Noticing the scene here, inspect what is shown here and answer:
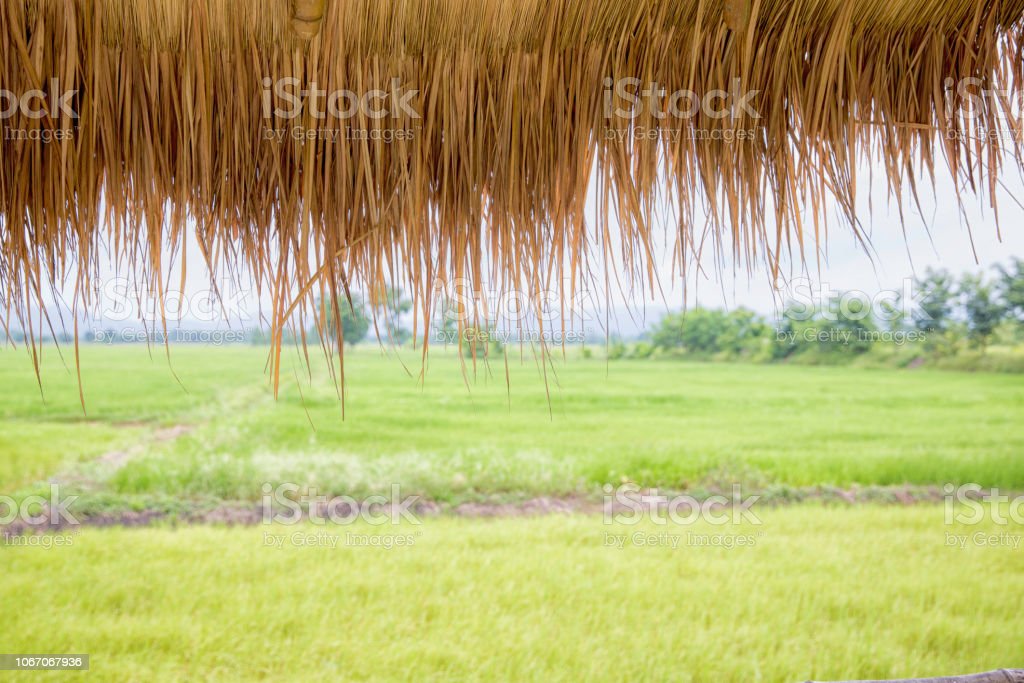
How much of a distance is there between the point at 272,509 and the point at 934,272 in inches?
134

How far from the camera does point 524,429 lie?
3.31 metres

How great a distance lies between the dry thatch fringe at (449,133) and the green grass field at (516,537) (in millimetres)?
1497

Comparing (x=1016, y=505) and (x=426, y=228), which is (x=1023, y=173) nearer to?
(x=426, y=228)

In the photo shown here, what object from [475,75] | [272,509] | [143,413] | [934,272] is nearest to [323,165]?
[475,75]

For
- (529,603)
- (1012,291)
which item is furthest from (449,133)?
(1012,291)

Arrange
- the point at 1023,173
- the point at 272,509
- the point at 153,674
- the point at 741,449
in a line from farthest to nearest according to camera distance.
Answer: the point at 741,449 < the point at 272,509 < the point at 153,674 < the point at 1023,173

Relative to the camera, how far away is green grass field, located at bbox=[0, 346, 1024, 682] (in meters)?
2.57

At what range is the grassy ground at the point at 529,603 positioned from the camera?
8.27ft

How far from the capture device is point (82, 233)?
2.91ft

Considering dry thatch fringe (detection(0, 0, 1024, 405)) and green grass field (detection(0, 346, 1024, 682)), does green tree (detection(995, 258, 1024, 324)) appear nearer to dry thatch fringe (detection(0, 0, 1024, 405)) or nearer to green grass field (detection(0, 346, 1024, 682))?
green grass field (detection(0, 346, 1024, 682))

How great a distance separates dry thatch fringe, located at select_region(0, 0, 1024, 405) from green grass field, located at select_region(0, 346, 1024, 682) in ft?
4.91

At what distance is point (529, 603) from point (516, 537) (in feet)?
0.96

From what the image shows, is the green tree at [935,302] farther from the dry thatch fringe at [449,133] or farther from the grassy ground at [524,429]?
the dry thatch fringe at [449,133]

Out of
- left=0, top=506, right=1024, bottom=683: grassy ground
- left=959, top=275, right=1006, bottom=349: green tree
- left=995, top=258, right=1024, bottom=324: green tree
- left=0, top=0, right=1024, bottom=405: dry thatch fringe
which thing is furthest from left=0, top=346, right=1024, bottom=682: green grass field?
left=0, top=0, right=1024, bottom=405: dry thatch fringe
